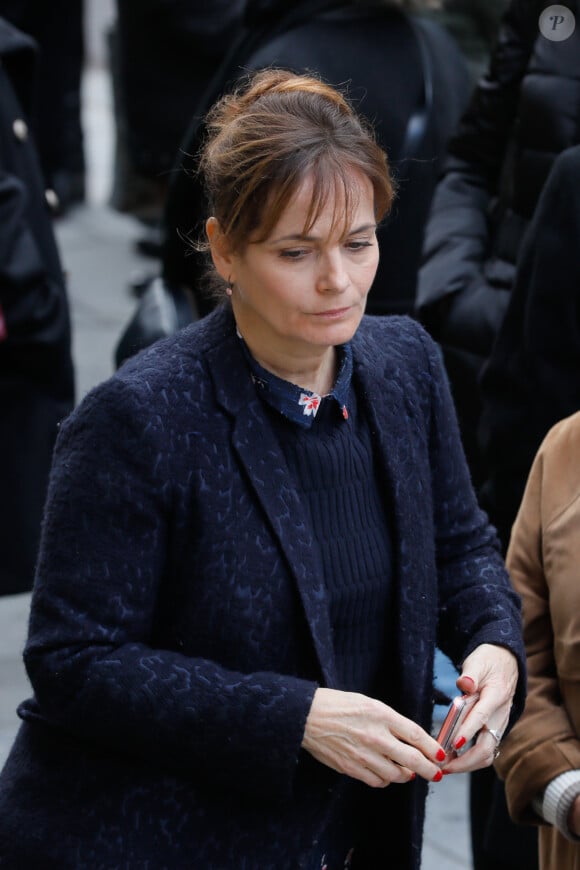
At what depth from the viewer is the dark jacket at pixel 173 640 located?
5.90ft

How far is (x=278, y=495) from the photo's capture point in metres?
1.88

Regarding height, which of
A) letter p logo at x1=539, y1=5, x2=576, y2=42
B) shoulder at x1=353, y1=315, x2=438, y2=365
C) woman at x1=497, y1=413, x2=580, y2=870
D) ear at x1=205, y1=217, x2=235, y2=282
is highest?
letter p logo at x1=539, y1=5, x2=576, y2=42

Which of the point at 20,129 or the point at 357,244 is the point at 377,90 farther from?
the point at 357,244

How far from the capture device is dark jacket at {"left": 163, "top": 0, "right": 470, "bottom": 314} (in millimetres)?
3271

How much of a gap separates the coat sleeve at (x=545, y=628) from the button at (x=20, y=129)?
196 centimetres

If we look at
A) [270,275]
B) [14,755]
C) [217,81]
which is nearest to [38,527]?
[217,81]

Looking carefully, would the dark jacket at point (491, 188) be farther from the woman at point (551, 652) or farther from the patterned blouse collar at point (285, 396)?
the patterned blouse collar at point (285, 396)

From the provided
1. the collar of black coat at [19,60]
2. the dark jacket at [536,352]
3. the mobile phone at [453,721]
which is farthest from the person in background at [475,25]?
the mobile phone at [453,721]

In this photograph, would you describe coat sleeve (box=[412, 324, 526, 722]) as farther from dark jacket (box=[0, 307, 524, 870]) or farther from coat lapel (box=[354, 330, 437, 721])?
dark jacket (box=[0, 307, 524, 870])

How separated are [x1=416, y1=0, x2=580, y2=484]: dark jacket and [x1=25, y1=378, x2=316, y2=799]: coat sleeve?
4.72 ft

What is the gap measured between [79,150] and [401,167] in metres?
5.34

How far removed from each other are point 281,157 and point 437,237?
1.65 m

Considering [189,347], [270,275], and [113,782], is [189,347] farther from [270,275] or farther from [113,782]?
[113,782]

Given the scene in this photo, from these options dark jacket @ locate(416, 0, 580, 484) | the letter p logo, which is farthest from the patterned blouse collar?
the letter p logo
